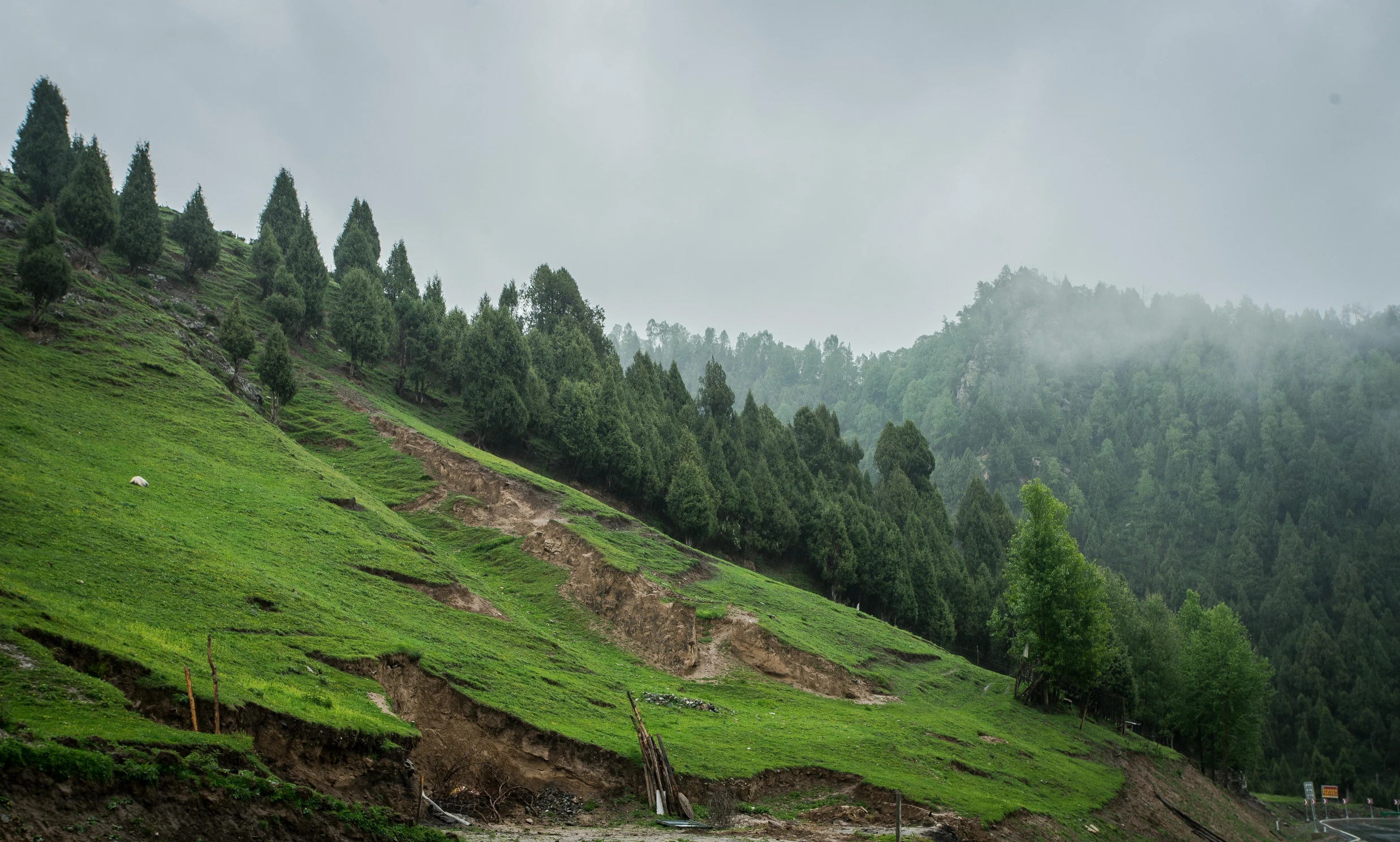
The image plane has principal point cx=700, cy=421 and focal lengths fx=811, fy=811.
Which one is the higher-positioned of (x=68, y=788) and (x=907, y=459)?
(x=907, y=459)

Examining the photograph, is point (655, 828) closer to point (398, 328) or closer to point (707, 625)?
point (707, 625)

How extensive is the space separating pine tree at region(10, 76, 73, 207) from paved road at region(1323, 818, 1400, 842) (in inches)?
4940

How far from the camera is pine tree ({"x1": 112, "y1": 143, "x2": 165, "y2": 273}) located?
7169cm

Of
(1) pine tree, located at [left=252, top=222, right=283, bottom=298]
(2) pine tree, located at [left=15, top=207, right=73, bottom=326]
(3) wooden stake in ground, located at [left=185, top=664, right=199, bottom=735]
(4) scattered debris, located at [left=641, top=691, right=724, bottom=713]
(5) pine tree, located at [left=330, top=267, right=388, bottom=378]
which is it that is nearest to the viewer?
(3) wooden stake in ground, located at [left=185, top=664, right=199, bottom=735]

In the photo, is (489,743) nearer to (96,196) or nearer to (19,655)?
(19,655)

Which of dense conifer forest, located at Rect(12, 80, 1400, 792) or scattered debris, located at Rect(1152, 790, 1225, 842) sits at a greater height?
dense conifer forest, located at Rect(12, 80, 1400, 792)

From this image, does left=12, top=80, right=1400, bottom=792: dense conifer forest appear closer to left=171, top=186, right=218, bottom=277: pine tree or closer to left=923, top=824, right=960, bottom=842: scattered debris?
left=171, top=186, right=218, bottom=277: pine tree

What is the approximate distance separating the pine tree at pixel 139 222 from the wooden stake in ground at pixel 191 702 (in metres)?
67.0

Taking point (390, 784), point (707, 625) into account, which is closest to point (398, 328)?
point (707, 625)

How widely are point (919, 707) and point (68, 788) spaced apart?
41.8 meters

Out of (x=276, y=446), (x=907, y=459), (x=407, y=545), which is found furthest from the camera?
(x=907, y=459)

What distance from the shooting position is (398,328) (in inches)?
3450

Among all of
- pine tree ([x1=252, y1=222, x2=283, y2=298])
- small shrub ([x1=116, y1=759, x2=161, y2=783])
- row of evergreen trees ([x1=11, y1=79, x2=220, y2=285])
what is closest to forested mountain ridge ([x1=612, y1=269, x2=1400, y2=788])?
pine tree ([x1=252, y1=222, x2=283, y2=298])

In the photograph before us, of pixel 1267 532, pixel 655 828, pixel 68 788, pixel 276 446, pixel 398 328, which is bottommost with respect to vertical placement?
pixel 655 828
